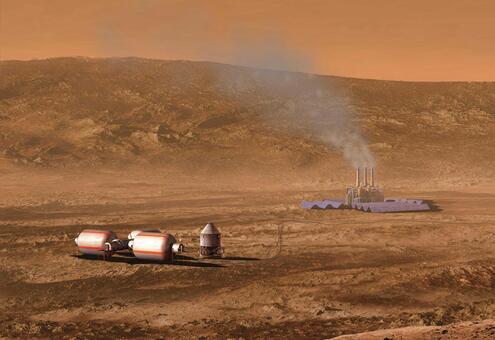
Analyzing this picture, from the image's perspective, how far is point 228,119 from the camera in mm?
64562

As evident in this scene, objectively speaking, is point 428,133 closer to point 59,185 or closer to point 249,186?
point 249,186

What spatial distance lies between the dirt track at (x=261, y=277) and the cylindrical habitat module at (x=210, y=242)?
1.43 feet

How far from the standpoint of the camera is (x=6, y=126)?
63812 millimetres

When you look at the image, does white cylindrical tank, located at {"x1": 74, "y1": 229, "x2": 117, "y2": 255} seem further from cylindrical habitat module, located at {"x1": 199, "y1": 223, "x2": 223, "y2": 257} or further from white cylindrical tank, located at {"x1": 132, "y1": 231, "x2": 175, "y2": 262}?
cylindrical habitat module, located at {"x1": 199, "y1": 223, "x2": 223, "y2": 257}

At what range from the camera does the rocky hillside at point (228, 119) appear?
54.8 m

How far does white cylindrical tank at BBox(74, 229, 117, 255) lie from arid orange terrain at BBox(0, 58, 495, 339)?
17.4 inches

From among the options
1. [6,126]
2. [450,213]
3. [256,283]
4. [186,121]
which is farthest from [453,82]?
[256,283]

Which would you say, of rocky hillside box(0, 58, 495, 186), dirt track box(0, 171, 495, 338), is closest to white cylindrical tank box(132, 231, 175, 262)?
dirt track box(0, 171, 495, 338)

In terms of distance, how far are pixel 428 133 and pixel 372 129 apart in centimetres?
507

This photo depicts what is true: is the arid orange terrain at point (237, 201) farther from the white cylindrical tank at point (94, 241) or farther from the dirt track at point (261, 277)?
the white cylindrical tank at point (94, 241)

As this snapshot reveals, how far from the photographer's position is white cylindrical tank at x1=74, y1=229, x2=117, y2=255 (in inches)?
728

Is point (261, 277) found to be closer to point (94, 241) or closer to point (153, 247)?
point (153, 247)

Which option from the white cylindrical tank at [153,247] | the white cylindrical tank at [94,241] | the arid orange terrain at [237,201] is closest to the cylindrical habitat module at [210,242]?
the arid orange terrain at [237,201]

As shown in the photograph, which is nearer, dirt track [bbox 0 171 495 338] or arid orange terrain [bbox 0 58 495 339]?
dirt track [bbox 0 171 495 338]
